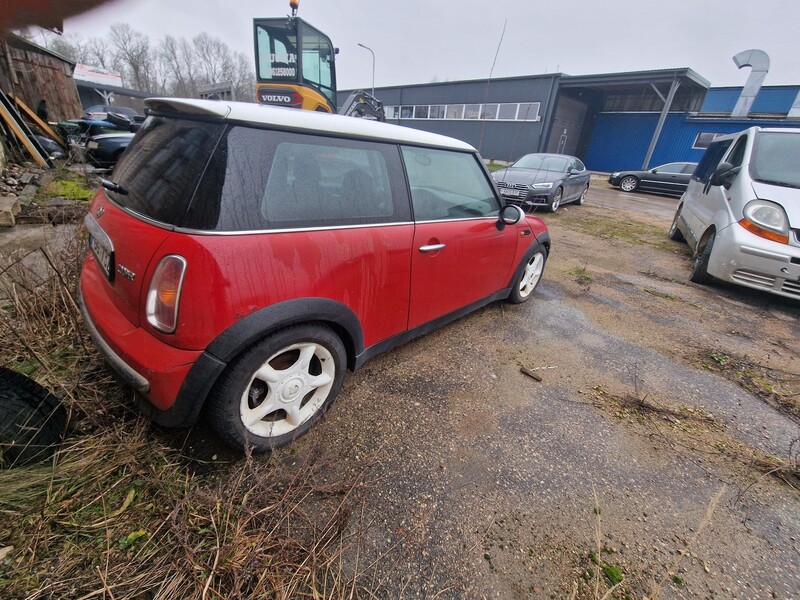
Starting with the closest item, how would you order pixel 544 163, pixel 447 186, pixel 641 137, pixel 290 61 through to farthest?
pixel 447 186, pixel 290 61, pixel 544 163, pixel 641 137

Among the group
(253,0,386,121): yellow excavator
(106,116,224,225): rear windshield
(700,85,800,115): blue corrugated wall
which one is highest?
(700,85,800,115): blue corrugated wall

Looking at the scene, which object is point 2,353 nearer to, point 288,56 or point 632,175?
point 288,56

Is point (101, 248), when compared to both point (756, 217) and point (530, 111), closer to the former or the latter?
point (756, 217)

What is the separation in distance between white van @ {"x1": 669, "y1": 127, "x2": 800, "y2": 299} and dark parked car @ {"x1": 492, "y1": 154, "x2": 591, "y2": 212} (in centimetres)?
352

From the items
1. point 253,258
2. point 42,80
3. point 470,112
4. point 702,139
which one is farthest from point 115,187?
point 702,139

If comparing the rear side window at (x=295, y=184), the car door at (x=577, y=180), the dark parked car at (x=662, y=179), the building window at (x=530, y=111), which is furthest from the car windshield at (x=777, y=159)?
the building window at (x=530, y=111)

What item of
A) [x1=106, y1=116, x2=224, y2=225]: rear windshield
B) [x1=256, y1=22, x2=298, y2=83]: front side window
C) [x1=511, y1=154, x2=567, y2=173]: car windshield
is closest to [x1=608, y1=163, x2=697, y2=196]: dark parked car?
[x1=511, y1=154, x2=567, y2=173]: car windshield

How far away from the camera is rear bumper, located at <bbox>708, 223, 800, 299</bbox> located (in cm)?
371

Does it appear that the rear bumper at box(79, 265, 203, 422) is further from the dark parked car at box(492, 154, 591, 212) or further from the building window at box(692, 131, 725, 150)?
the building window at box(692, 131, 725, 150)

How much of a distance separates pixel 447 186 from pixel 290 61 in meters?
7.75

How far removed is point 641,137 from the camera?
64.5ft

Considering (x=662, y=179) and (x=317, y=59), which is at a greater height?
(x=317, y=59)

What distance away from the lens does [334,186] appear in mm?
1813

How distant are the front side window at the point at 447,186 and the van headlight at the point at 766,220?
3352 millimetres
